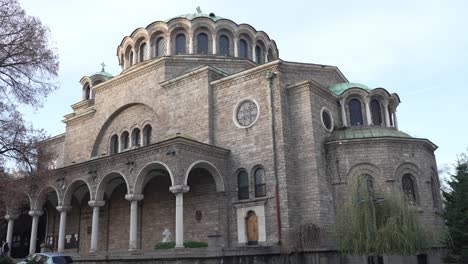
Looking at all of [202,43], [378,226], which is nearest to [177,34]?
[202,43]

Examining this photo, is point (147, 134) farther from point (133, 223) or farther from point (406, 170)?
point (406, 170)

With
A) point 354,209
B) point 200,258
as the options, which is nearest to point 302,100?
point 354,209

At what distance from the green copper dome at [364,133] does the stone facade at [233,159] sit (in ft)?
0.31

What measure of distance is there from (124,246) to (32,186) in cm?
848

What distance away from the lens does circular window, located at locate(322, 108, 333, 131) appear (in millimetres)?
22084

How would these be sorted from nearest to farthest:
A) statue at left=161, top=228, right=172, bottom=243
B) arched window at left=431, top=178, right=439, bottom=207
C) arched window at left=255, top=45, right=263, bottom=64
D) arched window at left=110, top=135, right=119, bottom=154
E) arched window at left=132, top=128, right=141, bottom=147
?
arched window at left=431, top=178, right=439, bottom=207 < statue at left=161, top=228, right=172, bottom=243 < arched window at left=132, top=128, right=141, bottom=147 < arched window at left=110, top=135, right=119, bottom=154 < arched window at left=255, top=45, right=263, bottom=64

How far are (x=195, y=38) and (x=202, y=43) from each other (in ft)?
1.85

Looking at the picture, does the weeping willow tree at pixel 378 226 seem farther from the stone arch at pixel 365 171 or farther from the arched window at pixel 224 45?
the arched window at pixel 224 45

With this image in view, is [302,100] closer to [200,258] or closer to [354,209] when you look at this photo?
[354,209]

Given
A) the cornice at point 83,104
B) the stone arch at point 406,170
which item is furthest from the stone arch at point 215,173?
the cornice at point 83,104

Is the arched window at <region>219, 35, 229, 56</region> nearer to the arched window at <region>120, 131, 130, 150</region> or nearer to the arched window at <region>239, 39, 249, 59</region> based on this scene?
the arched window at <region>239, 39, 249, 59</region>

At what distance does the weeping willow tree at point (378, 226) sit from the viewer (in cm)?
1428

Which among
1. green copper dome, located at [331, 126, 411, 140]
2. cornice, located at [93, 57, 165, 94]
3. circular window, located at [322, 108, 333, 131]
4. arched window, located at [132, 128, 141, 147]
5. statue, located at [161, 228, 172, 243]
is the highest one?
cornice, located at [93, 57, 165, 94]

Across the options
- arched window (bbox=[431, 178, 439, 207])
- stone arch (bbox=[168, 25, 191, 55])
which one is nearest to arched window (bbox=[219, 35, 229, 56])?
stone arch (bbox=[168, 25, 191, 55])
